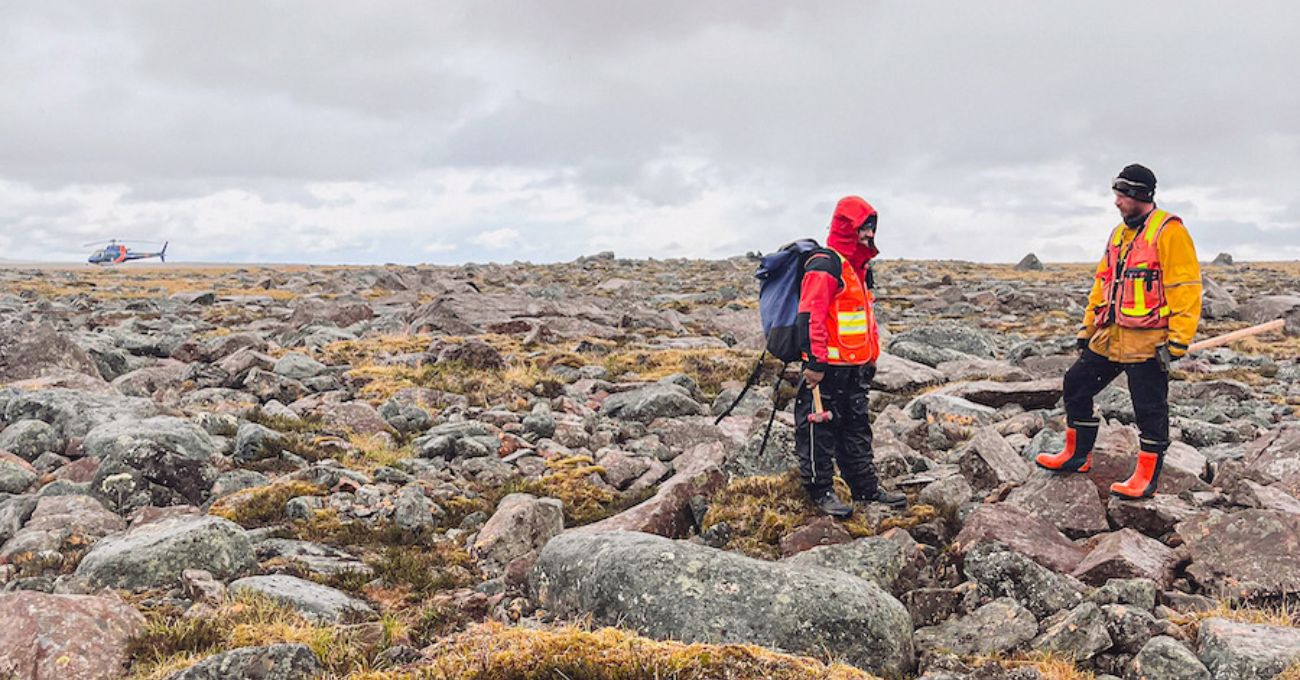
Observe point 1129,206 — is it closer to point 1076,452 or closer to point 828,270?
point 1076,452

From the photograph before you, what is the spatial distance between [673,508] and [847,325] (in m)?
2.75

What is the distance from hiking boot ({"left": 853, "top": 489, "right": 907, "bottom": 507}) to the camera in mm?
8648

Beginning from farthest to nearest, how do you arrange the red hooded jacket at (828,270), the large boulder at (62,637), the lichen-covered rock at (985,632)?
1. the red hooded jacket at (828,270)
2. the lichen-covered rock at (985,632)
3. the large boulder at (62,637)

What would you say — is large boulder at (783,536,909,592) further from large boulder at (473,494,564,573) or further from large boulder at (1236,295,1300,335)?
large boulder at (1236,295,1300,335)

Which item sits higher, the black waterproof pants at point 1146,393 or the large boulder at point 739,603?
the black waterproof pants at point 1146,393

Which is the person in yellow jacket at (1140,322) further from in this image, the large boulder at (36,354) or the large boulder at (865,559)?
the large boulder at (36,354)

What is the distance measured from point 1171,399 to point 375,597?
15662 millimetres

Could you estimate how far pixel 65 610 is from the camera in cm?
560

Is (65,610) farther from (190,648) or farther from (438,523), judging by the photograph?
(438,523)

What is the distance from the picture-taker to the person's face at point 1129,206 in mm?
8125

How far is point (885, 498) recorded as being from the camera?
872 centimetres

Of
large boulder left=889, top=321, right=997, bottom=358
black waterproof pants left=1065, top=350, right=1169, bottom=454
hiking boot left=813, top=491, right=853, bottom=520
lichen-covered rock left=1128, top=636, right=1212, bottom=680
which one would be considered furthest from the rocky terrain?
large boulder left=889, top=321, right=997, bottom=358

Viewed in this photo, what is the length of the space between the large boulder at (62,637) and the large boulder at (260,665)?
1030mm

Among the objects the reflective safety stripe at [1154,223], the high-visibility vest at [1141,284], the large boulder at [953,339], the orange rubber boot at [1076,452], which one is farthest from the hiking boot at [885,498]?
the large boulder at [953,339]
